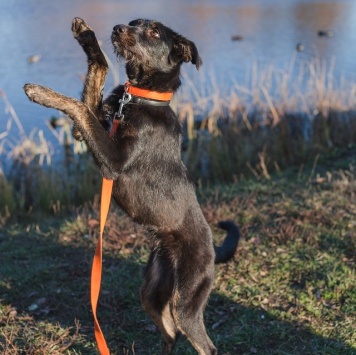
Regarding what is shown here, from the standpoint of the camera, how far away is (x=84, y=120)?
3660 millimetres

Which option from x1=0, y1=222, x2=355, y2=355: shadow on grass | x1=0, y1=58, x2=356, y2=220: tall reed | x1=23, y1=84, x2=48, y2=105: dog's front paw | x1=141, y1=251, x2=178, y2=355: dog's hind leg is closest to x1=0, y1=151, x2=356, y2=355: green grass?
x1=0, y1=222, x2=355, y2=355: shadow on grass

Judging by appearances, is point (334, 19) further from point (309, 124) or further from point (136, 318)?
point (136, 318)

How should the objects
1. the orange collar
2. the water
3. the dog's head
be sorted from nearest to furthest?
the orange collar → the dog's head → the water

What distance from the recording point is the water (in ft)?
40.4

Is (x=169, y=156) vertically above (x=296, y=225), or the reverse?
(x=169, y=156)

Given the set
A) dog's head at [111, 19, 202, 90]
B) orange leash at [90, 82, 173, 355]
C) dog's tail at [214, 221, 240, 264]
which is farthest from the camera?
dog's tail at [214, 221, 240, 264]

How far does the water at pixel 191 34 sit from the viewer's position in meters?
12.3

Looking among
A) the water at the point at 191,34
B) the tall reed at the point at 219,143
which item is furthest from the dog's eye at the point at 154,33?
the water at the point at 191,34

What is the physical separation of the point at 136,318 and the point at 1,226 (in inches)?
121

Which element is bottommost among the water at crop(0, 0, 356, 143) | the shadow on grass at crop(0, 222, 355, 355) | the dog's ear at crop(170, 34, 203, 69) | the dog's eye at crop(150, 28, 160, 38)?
the shadow on grass at crop(0, 222, 355, 355)

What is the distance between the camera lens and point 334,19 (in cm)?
2069

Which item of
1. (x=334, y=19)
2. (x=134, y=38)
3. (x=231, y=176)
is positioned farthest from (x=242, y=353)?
(x=334, y=19)

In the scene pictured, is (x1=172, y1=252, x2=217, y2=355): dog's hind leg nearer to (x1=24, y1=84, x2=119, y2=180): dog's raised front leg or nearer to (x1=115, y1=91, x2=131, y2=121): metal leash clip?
(x1=24, y1=84, x2=119, y2=180): dog's raised front leg

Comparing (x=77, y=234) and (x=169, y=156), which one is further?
(x=77, y=234)
